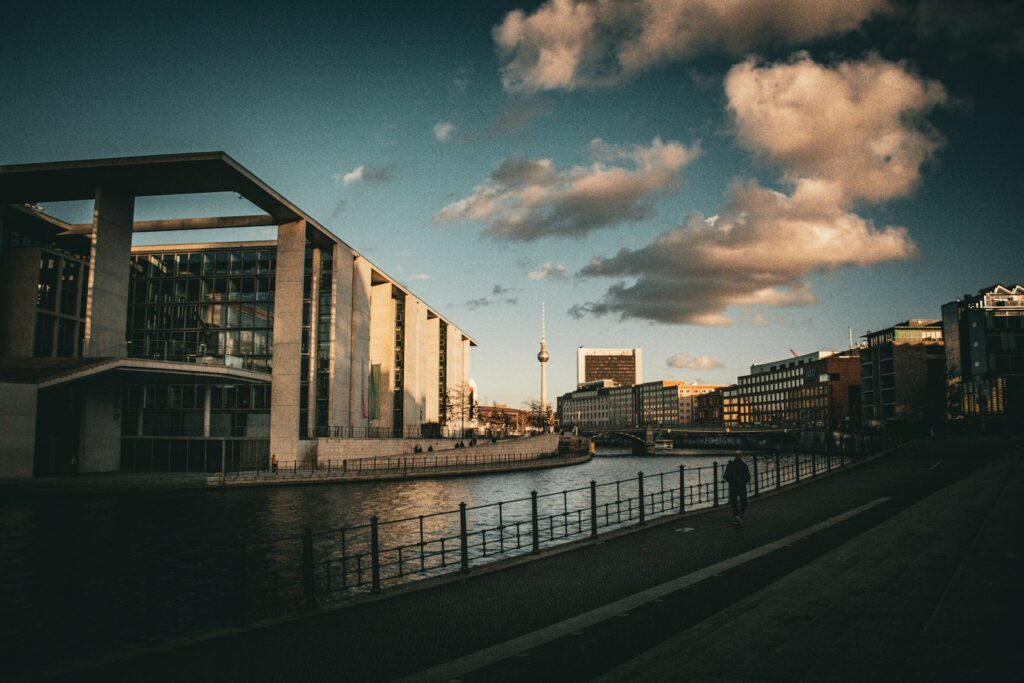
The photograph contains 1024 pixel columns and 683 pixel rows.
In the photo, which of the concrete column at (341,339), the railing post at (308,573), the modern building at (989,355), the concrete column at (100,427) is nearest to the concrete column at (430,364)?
the concrete column at (341,339)

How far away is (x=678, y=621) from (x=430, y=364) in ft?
320

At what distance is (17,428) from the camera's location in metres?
37.7

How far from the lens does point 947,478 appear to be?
97.7 feet

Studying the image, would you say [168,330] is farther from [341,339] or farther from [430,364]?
[430,364]

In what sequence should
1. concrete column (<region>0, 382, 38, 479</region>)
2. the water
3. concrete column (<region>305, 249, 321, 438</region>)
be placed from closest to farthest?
1. the water
2. concrete column (<region>0, 382, 38, 479</region>)
3. concrete column (<region>305, 249, 321, 438</region>)

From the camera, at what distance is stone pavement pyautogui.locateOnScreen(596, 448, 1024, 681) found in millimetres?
6379

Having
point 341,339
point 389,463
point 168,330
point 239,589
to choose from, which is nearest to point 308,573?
point 239,589

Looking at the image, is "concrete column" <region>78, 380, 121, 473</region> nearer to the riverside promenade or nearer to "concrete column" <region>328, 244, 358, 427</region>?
"concrete column" <region>328, 244, 358, 427</region>

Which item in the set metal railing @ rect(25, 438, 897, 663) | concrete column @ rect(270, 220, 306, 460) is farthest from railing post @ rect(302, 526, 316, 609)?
concrete column @ rect(270, 220, 306, 460)

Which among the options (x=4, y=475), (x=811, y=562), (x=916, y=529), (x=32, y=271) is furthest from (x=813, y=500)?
(x=32, y=271)

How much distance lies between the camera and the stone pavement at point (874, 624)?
251 inches

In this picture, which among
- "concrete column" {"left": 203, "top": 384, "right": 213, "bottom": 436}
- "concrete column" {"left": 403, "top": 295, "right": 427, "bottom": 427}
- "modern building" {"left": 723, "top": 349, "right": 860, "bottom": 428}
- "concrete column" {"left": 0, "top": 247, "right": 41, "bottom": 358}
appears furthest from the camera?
"modern building" {"left": 723, "top": 349, "right": 860, "bottom": 428}

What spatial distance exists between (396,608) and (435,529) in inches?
688

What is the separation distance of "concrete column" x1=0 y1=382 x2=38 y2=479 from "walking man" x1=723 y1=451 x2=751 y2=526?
38.8 m
